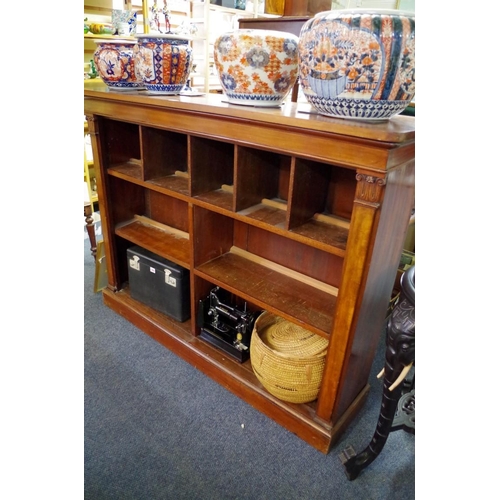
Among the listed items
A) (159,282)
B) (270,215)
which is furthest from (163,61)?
(159,282)

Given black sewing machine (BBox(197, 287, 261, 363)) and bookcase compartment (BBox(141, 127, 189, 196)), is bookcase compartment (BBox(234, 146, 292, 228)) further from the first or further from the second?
black sewing machine (BBox(197, 287, 261, 363))

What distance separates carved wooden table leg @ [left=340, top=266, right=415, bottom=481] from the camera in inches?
42.6

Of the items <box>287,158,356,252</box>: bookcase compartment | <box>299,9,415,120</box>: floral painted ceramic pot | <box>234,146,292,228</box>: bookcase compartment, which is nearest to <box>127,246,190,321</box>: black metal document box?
<box>234,146,292,228</box>: bookcase compartment

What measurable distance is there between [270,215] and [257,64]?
515 millimetres

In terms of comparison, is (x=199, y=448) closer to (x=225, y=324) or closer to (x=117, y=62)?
(x=225, y=324)

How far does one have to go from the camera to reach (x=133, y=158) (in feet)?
6.84

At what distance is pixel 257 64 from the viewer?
115 centimetres

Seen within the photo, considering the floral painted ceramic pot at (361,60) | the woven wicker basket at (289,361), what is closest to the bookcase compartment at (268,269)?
the woven wicker basket at (289,361)

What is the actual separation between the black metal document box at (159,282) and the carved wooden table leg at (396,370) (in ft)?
3.35

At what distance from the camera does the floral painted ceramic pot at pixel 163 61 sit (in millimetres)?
1452
